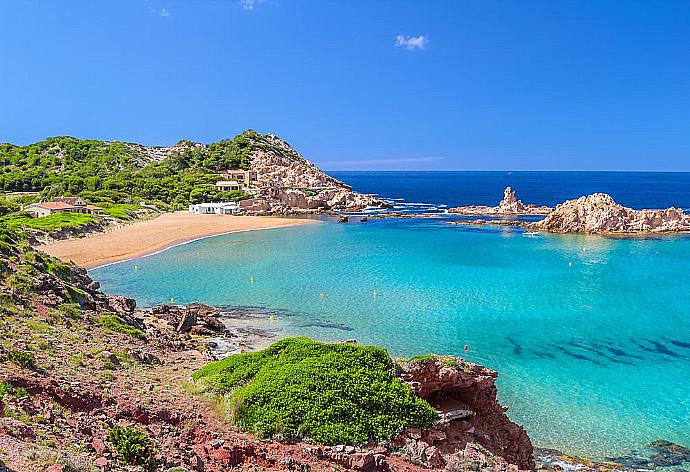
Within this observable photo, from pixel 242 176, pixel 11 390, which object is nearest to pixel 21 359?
pixel 11 390

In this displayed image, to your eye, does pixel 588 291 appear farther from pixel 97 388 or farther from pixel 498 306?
pixel 97 388

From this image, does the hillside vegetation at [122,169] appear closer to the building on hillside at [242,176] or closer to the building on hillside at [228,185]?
the building on hillside at [228,185]

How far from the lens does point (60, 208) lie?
6462 cm

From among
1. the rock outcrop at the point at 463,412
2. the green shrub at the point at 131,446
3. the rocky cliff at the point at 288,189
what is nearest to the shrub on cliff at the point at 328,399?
the rock outcrop at the point at 463,412

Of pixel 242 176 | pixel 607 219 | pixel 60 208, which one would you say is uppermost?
pixel 242 176

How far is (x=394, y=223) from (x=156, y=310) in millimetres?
56805

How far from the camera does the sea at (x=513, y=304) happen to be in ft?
59.8

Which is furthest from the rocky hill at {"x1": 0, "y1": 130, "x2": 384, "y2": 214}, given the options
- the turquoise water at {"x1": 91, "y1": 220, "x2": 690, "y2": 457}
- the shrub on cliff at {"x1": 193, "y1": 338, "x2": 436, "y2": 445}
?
the shrub on cliff at {"x1": 193, "y1": 338, "x2": 436, "y2": 445}

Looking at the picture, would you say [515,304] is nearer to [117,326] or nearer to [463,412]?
[463,412]

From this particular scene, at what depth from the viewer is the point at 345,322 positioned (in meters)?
27.8

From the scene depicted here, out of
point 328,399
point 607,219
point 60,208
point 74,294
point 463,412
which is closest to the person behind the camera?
point 328,399

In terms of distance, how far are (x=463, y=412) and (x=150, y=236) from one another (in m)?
53.2

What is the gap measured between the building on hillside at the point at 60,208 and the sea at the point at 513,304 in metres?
20.7

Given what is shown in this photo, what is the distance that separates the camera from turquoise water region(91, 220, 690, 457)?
18.3 meters
